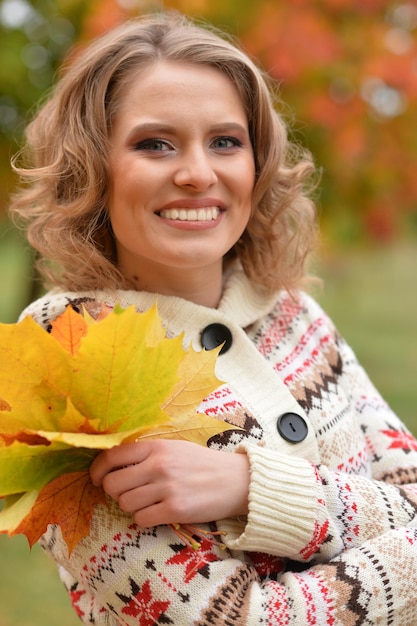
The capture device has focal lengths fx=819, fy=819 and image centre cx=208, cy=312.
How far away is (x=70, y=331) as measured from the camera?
141cm

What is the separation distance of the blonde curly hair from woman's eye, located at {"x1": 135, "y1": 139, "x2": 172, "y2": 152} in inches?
3.6

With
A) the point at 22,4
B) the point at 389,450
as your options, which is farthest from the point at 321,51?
the point at 389,450

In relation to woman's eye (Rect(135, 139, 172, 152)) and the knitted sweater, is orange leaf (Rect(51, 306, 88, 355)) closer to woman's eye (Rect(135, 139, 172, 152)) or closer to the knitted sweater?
the knitted sweater

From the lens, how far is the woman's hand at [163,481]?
1457mm

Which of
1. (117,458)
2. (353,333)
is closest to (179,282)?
(117,458)

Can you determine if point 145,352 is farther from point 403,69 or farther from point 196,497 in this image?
point 403,69

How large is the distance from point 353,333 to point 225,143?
1071cm

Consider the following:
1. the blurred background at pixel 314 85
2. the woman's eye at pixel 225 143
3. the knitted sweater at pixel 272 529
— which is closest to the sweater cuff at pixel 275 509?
the knitted sweater at pixel 272 529

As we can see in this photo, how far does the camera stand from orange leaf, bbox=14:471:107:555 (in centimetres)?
142

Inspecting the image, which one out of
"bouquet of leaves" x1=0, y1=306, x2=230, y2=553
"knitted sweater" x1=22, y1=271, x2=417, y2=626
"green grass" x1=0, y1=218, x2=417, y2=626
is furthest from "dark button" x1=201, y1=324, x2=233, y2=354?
"green grass" x1=0, y1=218, x2=417, y2=626

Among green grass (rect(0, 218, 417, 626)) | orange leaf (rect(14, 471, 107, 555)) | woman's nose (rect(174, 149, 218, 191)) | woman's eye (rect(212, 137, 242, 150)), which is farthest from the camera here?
green grass (rect(0, 218, 417, 626))

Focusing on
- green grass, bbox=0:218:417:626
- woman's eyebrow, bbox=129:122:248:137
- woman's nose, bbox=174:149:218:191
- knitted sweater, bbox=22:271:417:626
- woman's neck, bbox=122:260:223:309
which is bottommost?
green grass, bbox=0:218:417:626

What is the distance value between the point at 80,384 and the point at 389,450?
91cm

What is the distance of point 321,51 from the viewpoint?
467cm
